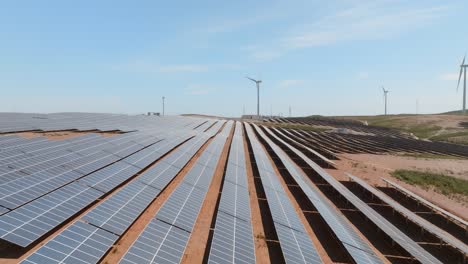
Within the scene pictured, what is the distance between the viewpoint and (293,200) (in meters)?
32.5

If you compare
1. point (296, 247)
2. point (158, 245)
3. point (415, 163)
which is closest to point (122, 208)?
point (158, 245)

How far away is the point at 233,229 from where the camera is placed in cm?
2058

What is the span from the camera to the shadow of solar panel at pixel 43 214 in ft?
47.1

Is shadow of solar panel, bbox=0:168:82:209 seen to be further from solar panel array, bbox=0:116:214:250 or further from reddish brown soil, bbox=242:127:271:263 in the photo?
reddish brown soil, bbox=242:127:271:263

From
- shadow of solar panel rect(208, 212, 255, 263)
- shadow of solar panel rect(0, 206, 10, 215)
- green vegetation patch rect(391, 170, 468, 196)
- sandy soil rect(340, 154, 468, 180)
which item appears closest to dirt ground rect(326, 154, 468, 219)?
sandy soil rect(340, 154, 468, 180)

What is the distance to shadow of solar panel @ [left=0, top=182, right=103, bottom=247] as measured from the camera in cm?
1435

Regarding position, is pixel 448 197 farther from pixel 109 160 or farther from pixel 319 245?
pixel 109 160

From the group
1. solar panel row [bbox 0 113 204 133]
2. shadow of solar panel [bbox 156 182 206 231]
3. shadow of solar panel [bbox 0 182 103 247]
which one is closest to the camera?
shadow of solar panel [bbox 0 182 103 247]

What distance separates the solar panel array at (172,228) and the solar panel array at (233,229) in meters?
1.47

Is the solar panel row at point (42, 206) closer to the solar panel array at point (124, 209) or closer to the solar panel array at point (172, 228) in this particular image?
the solar panel array at point (124, 209)

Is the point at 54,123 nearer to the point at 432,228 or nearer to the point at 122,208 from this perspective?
the point at 122,208

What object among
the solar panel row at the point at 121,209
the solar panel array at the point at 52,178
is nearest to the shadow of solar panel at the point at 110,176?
the solar panel array at the point at 52,178

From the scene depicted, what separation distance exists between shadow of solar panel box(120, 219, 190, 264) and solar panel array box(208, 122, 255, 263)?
151 centimetres

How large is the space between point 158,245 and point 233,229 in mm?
5300
